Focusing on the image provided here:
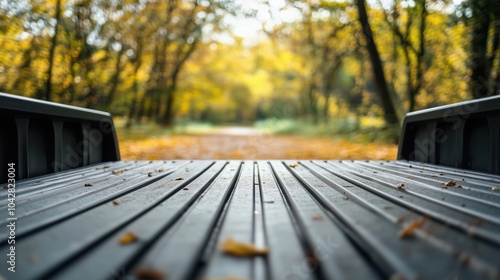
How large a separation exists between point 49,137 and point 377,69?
8.10 m

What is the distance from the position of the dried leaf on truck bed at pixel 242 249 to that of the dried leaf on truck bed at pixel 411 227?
577 millimetres

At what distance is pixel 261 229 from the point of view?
1.35 m

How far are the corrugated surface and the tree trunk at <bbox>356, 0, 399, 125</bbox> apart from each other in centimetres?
683

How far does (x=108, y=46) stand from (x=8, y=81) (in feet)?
11.7

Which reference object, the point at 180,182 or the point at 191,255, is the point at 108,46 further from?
the point at 191,255

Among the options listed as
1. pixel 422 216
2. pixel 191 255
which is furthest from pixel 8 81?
pixel 422 216

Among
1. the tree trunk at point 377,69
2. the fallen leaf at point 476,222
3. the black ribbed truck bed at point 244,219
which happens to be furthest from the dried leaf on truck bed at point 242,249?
the tree trunk at point 377,69

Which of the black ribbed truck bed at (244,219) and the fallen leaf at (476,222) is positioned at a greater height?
the fallen leaf at (476,222)

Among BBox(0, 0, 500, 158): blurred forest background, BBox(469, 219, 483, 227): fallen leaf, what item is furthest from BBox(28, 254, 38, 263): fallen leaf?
BBox(0, 0, 500, 158): blurred forest background

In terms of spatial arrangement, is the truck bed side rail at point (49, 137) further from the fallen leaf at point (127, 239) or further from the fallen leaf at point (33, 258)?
the fallen leaf at point (127, 239)

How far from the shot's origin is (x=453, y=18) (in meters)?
6.50

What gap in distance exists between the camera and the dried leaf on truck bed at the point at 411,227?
1.22 m

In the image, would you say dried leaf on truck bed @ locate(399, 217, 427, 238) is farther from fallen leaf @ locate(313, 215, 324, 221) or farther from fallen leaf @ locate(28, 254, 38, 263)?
fallen leaf @ locate(28, 254, 38, 263)

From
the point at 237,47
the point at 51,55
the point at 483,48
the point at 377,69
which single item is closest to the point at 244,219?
the point at 483,48
